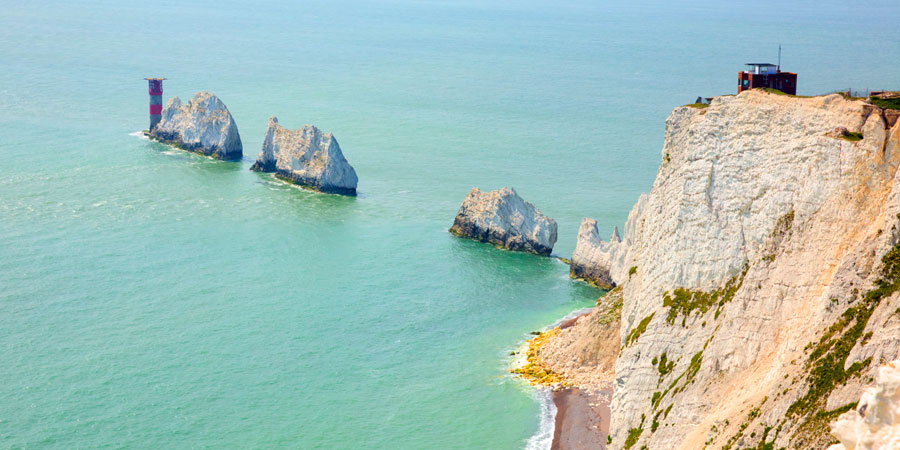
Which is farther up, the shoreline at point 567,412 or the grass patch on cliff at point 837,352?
the grass patch on cliff at point 837,352

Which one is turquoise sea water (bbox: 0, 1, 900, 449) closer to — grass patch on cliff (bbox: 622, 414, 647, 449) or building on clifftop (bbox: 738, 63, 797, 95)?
grass patch on cliff (bbox: 622, 414, 647, 449)

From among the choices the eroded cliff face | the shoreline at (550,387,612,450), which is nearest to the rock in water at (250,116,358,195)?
the shoreline at (550,387,612,450)

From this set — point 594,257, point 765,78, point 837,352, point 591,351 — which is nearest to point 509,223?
point 594,257

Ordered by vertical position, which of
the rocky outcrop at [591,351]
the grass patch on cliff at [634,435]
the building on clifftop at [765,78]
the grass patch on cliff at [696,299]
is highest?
the building on clifftop at [765,78]

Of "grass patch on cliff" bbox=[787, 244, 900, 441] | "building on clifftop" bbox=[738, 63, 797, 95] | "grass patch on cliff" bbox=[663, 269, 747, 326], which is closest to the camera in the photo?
"grass patch on cliff" bbox=[787, 244, 900, 441]

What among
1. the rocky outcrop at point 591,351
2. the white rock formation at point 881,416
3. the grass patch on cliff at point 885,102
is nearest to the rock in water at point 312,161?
the rocky outcrop at point 591,351

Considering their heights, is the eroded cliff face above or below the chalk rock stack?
above

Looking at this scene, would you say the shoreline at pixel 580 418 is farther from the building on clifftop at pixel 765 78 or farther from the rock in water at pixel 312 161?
the rock in water at pixel 312 161
